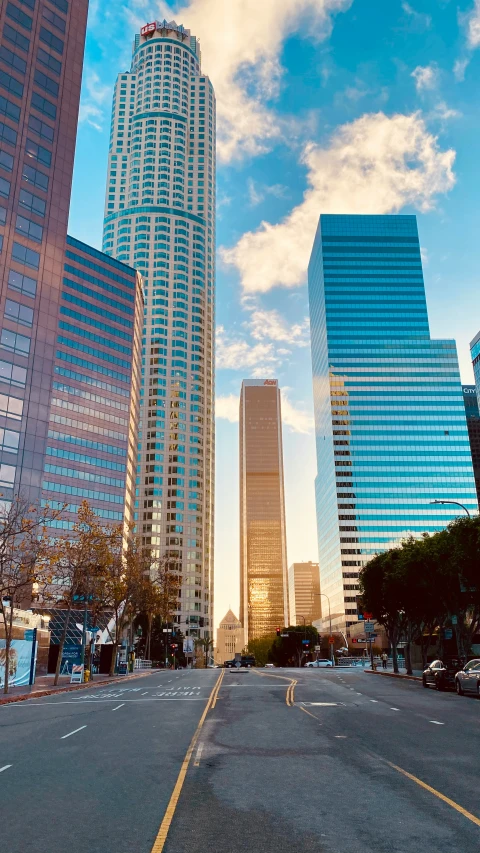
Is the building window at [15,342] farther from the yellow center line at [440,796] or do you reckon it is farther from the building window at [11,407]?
the yellow center line at [440,796]

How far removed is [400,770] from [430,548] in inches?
1330

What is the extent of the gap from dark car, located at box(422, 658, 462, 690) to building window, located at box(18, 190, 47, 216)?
71.1 meters

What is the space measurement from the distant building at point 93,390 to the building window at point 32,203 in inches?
1484

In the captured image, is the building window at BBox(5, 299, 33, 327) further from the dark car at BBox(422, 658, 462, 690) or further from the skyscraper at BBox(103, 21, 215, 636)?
the skyscraper at BBox(103, 21, 215, 636)

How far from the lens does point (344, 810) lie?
27.5ft

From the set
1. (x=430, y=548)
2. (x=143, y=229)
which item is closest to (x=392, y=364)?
(x=143, y=229)

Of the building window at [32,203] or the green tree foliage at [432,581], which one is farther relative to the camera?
the building window at [32,203]

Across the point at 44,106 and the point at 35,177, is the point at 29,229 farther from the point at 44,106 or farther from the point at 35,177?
the point at 44,106

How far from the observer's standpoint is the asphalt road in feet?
23.5

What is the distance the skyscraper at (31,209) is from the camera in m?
78.2

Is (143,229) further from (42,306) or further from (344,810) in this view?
(344,810)

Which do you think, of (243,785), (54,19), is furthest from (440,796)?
(54,19)

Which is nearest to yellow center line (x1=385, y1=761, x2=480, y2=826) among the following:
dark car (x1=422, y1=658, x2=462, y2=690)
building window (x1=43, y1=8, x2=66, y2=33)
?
dark car (x1=422, y1=658, x2=462, y2=690)

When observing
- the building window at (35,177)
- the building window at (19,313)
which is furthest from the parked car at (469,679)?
the building window at (35,177)
